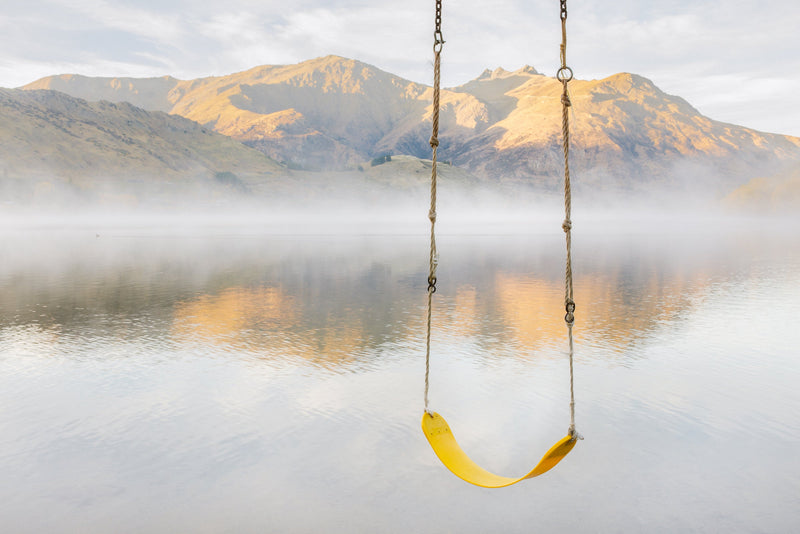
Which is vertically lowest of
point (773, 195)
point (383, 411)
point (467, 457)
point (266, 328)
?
point (383, 411)

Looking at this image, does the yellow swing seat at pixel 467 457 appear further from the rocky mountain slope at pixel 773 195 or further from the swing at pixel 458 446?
the rocky mountain slope at pixel 773 195

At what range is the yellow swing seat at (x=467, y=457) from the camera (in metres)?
8.09

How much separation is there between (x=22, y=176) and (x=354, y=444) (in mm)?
195635

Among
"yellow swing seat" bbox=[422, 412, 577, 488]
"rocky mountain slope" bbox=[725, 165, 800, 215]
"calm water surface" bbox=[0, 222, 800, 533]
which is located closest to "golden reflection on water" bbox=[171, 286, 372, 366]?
"calm water surface" bbox=[0, 222, 800, 533]

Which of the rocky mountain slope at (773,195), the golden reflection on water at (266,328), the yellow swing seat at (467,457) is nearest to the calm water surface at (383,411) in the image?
the golden reflection on water at (266,328)

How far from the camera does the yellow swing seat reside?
8.09m

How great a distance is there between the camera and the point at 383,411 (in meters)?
15.2

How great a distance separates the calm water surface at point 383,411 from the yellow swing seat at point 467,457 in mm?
1909

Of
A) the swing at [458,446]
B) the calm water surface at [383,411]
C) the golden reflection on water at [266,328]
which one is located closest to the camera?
the swing at [458,446]

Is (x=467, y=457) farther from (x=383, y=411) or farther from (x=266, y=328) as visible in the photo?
(x=266, y=328)

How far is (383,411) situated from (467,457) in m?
6.50

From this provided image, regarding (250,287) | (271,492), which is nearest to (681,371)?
(271,492)

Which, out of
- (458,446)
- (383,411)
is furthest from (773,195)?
(458,446)

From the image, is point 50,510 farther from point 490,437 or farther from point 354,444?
point 490,437
